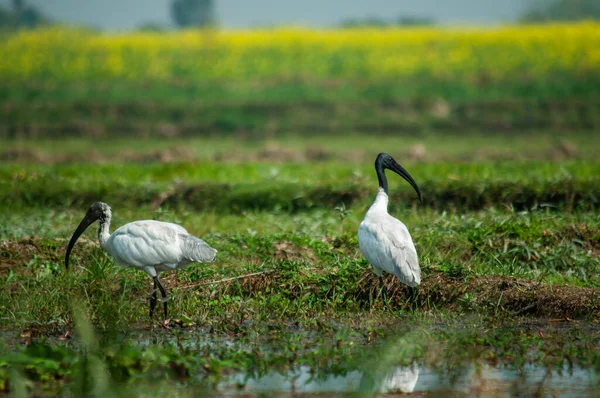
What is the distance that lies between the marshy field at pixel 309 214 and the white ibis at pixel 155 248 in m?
0.30

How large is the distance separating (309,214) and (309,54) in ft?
54.9

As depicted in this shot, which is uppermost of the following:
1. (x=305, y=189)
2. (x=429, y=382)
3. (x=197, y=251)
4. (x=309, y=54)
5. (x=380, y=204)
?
(x=380, y=204)

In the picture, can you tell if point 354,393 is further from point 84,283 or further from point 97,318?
point 84,283

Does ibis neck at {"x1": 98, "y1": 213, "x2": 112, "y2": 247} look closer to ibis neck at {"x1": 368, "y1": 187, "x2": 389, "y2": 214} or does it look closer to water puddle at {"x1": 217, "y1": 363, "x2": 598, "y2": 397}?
ibis neck at {"x1": 368, "y1": 187, "x2": 389, "y2": 214}

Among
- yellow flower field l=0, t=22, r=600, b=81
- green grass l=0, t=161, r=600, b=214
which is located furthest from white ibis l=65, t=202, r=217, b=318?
yellow flower field l=0, t=22, r=600, b=81

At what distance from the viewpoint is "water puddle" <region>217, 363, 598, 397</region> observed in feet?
19.0

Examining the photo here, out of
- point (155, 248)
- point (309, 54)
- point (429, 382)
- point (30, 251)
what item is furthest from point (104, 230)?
point (309, 54)

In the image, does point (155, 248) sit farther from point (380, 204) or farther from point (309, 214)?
point (309, 214)

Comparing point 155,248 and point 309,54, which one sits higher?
point 155,248

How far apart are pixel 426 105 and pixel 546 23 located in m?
8.83

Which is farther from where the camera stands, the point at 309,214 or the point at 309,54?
the point at 309,54

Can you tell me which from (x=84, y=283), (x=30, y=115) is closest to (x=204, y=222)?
(x=84, y=283)

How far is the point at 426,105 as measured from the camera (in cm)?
2430

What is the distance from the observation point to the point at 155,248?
7.82m
